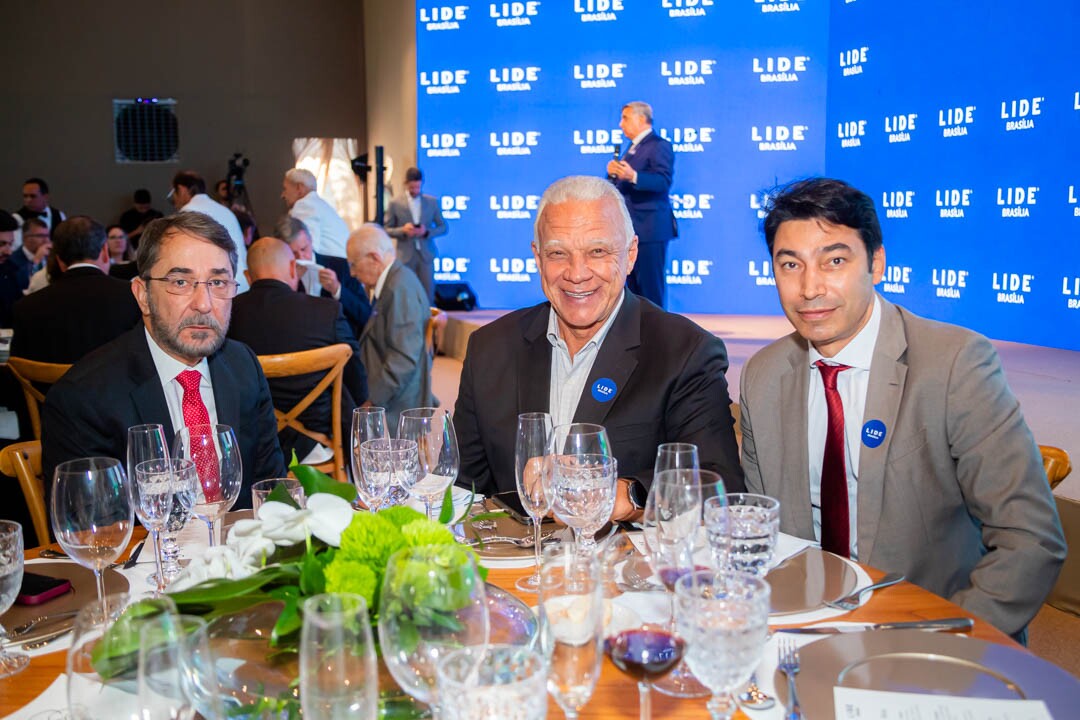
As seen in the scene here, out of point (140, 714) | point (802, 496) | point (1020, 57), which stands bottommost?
point (802, 496)

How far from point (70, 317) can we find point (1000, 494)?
12.2ft

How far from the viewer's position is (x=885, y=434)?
201 centimetres

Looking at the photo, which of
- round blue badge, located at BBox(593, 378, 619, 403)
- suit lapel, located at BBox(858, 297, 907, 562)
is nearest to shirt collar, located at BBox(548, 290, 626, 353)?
round blue badge, located at BBox(593, 378, 619, 403)

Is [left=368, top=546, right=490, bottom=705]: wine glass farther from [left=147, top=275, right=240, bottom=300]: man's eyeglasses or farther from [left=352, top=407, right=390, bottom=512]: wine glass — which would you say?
[left=147, top=275, right=240, bottom=300]: man's eyeglasses

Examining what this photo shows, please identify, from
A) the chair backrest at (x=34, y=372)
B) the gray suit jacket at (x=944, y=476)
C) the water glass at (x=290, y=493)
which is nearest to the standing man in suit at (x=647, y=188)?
the chair backrest at (x=34, y=372)

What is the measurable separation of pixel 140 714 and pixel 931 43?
6.48m

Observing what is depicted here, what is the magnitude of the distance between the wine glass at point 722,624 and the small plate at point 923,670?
6.8 inches

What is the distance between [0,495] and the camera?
134 inches

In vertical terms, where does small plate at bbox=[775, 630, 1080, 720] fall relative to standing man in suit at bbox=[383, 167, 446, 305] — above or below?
below

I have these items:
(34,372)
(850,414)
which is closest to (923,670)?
(850,414)

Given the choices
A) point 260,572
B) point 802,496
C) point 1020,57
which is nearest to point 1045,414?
point 1020,57

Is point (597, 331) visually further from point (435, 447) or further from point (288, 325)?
point (288, 325)

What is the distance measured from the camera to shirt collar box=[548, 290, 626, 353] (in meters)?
2.48

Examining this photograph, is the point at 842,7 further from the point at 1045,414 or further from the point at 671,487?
the point at 671,487
